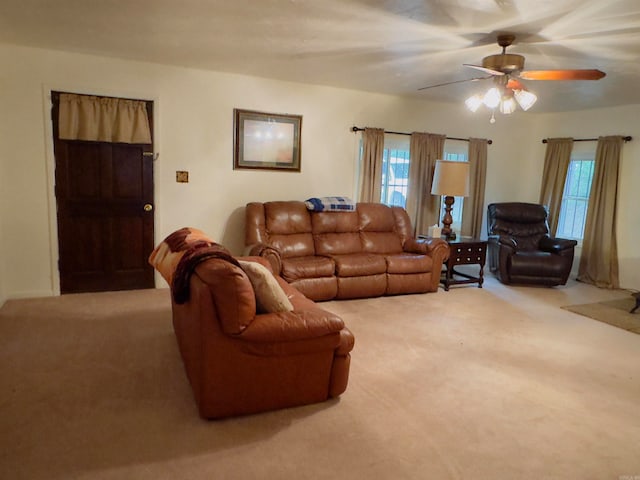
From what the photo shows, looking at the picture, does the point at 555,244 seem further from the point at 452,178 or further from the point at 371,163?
the point at 371,163

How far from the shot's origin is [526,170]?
6.47m

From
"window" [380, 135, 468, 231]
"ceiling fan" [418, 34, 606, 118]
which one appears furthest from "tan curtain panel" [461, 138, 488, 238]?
"ceiling fan" [418, 34, 606, 118]

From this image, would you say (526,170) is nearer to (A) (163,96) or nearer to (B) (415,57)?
(B) (415,57)

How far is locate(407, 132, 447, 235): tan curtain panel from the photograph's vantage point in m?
5.57

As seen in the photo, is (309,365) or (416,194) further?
(416,194)

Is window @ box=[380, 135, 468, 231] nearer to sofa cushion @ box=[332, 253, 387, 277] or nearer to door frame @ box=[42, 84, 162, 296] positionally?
sofa cushion @ box=[332, 253, 387, 277]

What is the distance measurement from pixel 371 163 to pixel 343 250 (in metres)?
1.29

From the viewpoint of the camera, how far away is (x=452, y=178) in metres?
5.12

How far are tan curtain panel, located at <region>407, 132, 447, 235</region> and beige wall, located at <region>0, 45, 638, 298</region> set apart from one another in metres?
0.22

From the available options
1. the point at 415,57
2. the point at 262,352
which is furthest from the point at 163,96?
the point at 262,352

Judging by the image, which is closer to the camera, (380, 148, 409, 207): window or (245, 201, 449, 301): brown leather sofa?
(245, 201, 449, 301): brown leather sofa

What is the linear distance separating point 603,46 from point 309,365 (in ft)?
10.5

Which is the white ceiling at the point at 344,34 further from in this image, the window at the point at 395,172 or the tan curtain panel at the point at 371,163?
the window at the point at 395,172

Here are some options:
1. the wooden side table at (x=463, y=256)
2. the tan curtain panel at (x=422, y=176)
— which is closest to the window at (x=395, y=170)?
the tan curtain panel at (x=422, y=176)
